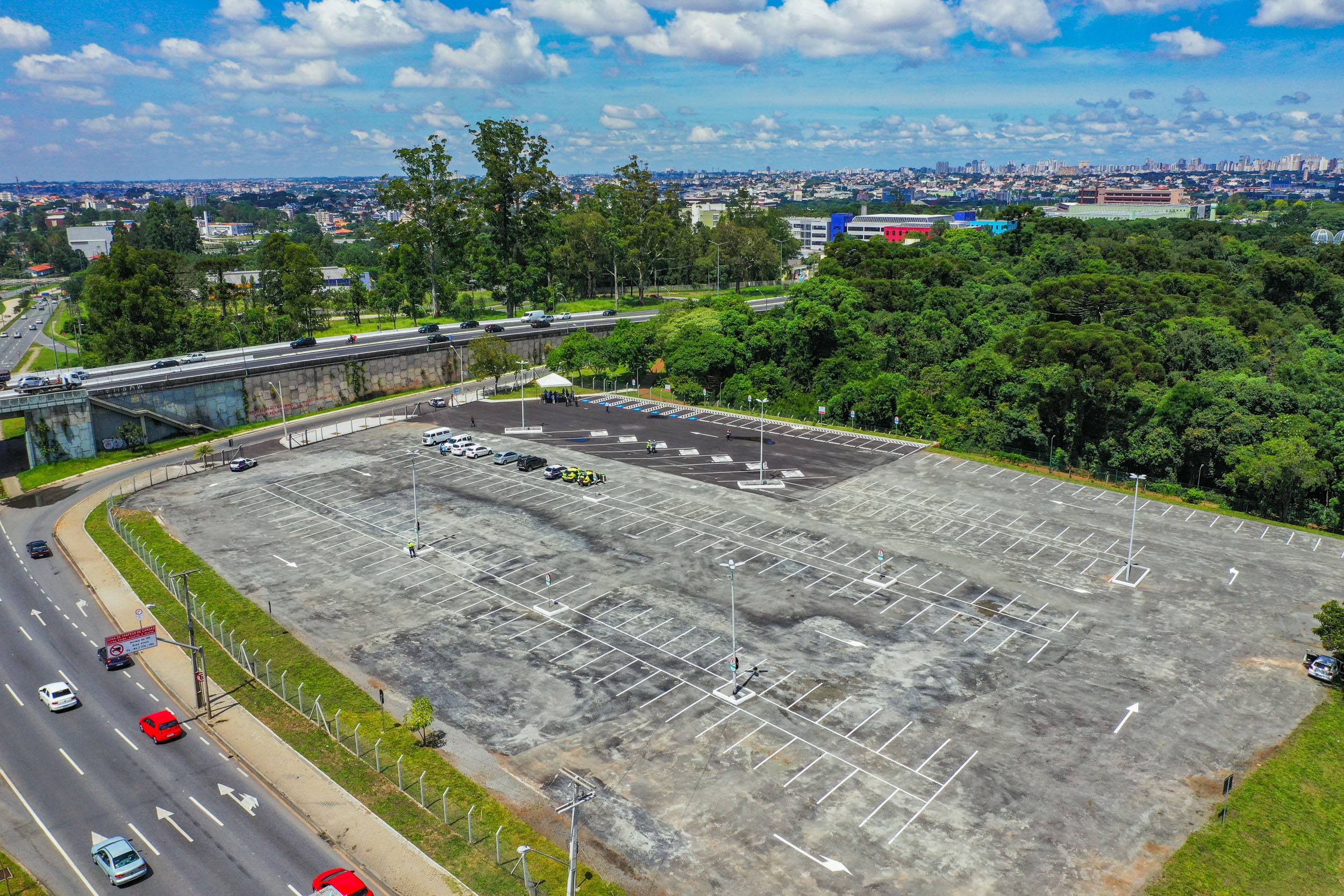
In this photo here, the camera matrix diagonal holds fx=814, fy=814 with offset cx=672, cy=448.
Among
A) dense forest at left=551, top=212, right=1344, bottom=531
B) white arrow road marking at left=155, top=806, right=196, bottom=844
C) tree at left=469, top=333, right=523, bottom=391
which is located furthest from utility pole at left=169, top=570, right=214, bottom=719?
dense forest at left=551, top=212, right=1344, bottom=531

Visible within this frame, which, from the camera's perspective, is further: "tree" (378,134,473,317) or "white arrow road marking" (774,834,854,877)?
"tree" (378,134,473,317)

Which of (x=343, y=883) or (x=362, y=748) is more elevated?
(x=343, y=883)

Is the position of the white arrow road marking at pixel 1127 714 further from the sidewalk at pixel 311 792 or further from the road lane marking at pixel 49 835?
the road lane marking at pixel 49 835

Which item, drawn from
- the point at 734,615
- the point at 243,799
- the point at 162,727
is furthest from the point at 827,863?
the point at 162,727

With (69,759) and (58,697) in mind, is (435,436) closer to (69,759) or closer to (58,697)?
(58,697)

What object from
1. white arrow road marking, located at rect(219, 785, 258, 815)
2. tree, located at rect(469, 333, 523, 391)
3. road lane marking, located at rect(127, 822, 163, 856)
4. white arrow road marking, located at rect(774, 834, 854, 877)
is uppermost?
tree, located at rect(469, 333, 523, 391)

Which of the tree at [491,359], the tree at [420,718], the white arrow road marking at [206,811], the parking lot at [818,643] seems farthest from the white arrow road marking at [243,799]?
the tree at [491,359]

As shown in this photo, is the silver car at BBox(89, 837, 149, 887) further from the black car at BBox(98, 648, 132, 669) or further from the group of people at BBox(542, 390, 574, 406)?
the group of people at BBox(542, 390, 574, 406)
